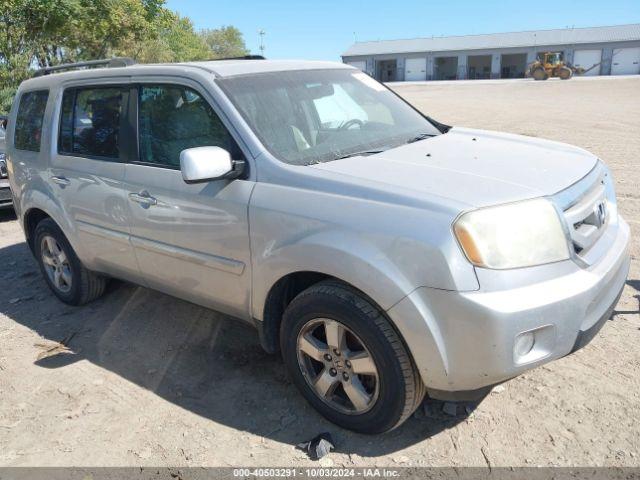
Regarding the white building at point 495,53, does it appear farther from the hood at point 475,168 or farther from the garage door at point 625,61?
the hood at point 475,168

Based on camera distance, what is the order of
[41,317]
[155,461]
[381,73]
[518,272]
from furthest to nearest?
[381,73] → [41,317] → [155,461] → [518,272]

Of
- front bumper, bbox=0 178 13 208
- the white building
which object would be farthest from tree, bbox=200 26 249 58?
front bumper, bbox=0 178 13 208

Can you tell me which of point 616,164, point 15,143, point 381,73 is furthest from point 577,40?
point 15,143

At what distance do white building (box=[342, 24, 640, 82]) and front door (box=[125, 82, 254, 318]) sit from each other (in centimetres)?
6056

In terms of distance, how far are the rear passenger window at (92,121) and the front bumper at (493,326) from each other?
246 centimetres

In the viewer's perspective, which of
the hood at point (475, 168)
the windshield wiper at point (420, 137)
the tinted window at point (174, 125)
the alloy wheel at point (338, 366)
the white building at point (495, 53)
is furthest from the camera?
the white building at point (495, 53)

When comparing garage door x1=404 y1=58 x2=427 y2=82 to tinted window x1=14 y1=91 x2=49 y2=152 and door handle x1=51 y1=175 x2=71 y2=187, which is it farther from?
door handle x1=51 y1=175 x2=71 y2=187

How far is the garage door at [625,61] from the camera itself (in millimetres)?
54844

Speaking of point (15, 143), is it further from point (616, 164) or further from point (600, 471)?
point (616, 164)

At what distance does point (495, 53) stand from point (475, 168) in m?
64.7

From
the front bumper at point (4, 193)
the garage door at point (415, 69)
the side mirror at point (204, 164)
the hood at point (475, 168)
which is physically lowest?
the garage door at point (415, 69)

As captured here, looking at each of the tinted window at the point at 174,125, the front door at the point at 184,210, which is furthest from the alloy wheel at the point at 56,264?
the tinted window at the point at 174,125

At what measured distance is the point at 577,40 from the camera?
57.3 meters

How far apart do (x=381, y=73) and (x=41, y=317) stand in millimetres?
68117
